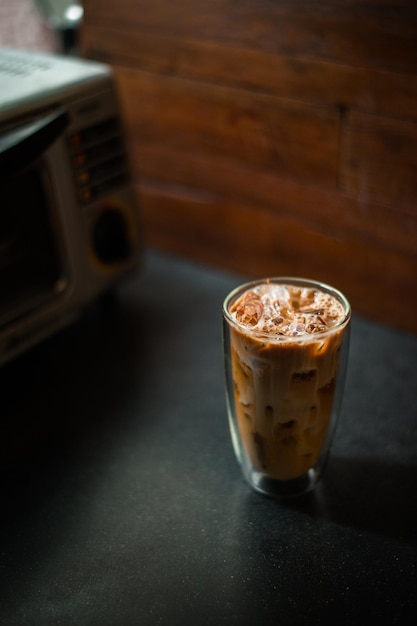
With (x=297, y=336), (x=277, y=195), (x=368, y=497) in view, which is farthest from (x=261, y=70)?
(x=368, y=497)

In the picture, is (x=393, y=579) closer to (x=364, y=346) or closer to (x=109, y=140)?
(x=364, y=346)

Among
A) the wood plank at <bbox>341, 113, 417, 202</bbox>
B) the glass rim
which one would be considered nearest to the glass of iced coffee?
the glass rim

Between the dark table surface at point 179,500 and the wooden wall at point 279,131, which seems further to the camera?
the wooden wall at point 279,131

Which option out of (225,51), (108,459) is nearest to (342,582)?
(108,459)

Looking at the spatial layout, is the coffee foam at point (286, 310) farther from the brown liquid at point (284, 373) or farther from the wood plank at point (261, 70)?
the wood plank at point (261, 70)

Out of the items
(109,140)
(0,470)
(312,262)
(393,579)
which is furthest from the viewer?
(312,262)

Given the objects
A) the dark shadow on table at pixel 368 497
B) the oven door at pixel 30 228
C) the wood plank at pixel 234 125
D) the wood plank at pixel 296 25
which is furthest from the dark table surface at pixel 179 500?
the wood plank at pixel 296 25

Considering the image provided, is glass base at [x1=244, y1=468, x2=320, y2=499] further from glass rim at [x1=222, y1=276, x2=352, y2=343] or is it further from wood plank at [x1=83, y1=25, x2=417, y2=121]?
wood plank at [x1=83, y1=25, x2=417, y2=121]
